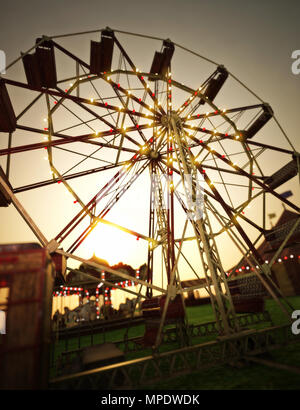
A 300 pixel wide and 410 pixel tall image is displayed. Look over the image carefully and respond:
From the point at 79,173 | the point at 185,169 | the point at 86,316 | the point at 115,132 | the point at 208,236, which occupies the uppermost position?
the point at 115,132

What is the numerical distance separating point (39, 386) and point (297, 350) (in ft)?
18.1

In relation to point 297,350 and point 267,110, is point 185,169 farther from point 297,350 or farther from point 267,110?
point 267,110

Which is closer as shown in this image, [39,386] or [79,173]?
[39,386]

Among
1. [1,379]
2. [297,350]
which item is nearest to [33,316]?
[1,379]

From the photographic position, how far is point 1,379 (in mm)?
2852

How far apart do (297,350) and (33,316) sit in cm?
586

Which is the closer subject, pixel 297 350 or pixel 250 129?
pixel 297 350
